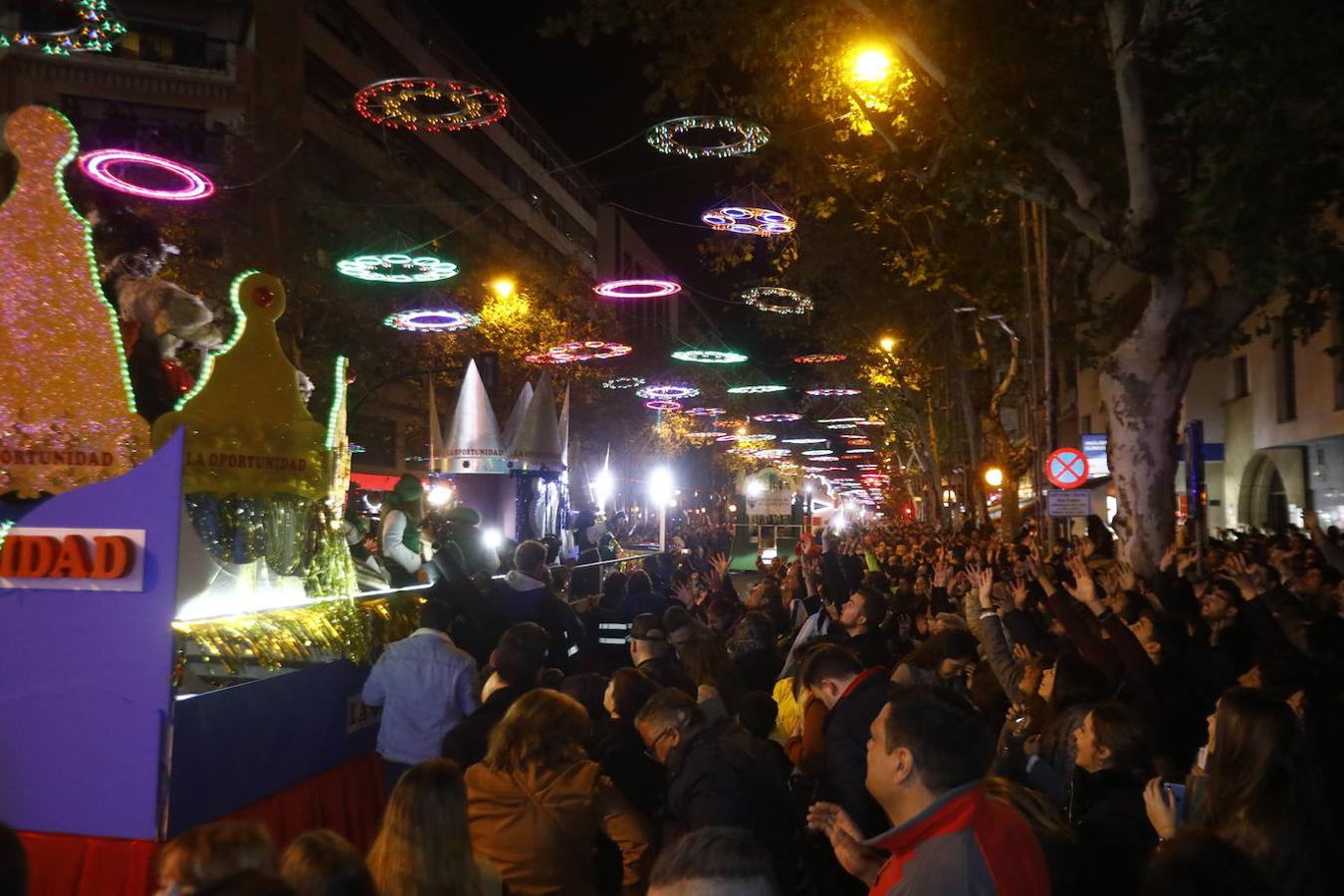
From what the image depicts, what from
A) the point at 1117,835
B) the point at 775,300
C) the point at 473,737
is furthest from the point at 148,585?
the point at 775,300

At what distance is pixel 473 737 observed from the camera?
227 inches

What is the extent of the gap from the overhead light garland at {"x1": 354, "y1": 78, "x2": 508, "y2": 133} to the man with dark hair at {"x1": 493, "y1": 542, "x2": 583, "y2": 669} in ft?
23.0

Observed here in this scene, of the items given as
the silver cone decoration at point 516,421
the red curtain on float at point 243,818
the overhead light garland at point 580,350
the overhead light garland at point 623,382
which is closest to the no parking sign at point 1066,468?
the overhead light garland at point 580,350

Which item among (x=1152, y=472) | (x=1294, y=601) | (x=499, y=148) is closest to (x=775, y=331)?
(x=499, y=148)

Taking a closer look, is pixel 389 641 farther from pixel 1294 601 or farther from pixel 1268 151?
pixel 1268 151

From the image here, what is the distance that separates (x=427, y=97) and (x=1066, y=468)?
39.8 feet

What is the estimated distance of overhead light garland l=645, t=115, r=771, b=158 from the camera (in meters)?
15.2

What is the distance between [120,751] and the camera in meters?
5.38

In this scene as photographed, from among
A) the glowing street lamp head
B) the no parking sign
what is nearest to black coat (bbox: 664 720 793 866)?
the glowing street lamp head

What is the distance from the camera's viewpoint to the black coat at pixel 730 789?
15.4ft

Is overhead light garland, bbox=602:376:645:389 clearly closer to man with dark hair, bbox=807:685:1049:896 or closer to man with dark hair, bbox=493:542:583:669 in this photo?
man with dark hair, bbox=493:542:583:669

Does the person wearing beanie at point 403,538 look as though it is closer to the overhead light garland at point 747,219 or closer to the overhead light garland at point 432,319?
the overhead light garland at point 432,319

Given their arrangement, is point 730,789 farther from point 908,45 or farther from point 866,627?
point 908,45

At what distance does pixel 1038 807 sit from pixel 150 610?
13.3ft
